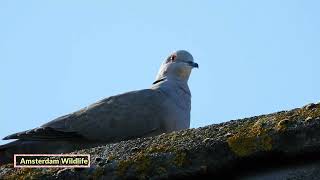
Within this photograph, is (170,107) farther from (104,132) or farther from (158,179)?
(158,179)

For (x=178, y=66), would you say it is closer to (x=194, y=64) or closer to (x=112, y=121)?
(x=194, y=64)

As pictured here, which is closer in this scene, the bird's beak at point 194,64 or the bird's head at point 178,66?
the bird's head at point 178,66

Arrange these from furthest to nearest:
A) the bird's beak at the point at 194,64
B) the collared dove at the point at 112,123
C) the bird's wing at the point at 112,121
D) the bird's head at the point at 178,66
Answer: the bird's beak at the point at 194,64, the bird's head at the point at 178,66, the bird's wing at the point at 112,121, the collared dove at the point at 112,123

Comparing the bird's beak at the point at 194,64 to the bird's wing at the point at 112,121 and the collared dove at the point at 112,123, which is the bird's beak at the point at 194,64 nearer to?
the collared dove at the point at 112,123

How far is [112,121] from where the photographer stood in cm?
851

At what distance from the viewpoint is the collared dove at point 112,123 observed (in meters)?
7.70

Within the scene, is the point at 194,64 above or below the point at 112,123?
above

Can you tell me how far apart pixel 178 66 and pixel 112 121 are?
3322mm

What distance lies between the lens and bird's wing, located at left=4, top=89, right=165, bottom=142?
795 cm

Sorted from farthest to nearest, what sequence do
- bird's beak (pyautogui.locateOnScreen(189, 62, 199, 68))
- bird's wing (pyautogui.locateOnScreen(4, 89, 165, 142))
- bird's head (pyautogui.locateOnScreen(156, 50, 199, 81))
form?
bird's beak (pyautogui.locateOnScreen(189, 62, 199, 68)) < bird's head (pyautogui.locateOnScreen(156, 50, 199, 81)) < bird's wing (pyautogui.locateOnScreen(4, 89, 165, 142))

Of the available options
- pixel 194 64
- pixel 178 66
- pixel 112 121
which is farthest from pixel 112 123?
pixel 194 64

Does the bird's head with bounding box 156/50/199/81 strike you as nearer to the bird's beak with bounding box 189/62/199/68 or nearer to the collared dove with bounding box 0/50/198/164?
the bird's beak with bounding box 189/62/199/68

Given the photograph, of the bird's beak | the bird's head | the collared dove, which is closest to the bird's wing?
the collared dove

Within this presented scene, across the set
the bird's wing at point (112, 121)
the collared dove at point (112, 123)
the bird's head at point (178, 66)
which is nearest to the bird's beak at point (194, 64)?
the bird's head at point (178, 66)
